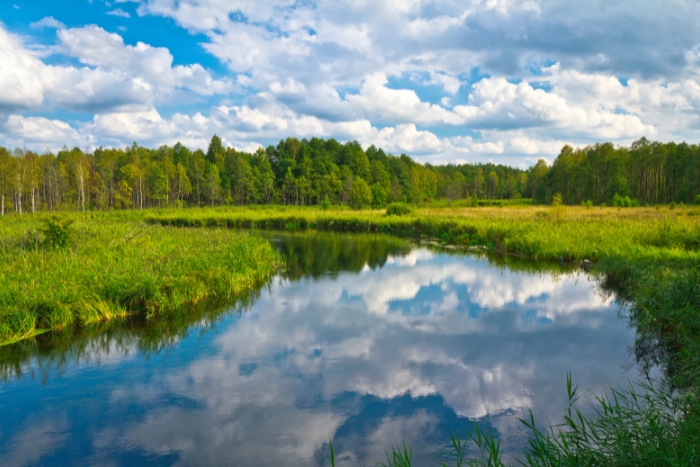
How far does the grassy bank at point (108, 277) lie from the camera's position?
9.14m

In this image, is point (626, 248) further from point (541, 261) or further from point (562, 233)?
point (562, 233)

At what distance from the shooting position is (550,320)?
1093cm

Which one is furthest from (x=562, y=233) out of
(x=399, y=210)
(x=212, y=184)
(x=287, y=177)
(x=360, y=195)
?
(x=287, y=177)

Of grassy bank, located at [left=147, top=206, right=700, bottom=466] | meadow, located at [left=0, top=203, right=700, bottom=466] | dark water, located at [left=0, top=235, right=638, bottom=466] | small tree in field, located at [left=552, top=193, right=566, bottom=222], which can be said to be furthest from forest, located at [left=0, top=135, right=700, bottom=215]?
dark water, located at [left=0, top=235, right=638, bottom=466]

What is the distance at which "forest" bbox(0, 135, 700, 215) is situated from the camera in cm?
5638

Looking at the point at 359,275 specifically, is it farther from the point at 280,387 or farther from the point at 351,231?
the point at 351,231

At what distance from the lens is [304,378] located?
24.8 ft

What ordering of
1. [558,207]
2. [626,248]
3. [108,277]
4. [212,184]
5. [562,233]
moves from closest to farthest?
1. [108,277]
2. [626,248]
3. [562,233]
4. [558,207]
5. [212,184]

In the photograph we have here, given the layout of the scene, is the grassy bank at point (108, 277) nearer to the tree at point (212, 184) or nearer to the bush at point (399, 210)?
the bush at point (399, 210)

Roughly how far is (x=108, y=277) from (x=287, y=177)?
210 feet

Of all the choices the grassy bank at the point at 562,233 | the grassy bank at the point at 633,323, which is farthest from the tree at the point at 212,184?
the grassy bank at the point at 633,323

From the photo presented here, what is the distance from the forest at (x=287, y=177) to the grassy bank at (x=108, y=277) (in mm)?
40497

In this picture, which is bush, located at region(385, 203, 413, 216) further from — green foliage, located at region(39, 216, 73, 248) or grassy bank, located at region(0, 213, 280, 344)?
green foliage, located at region(39, 216, 73, 248)

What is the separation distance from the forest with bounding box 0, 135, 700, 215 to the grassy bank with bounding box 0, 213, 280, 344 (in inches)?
1594
